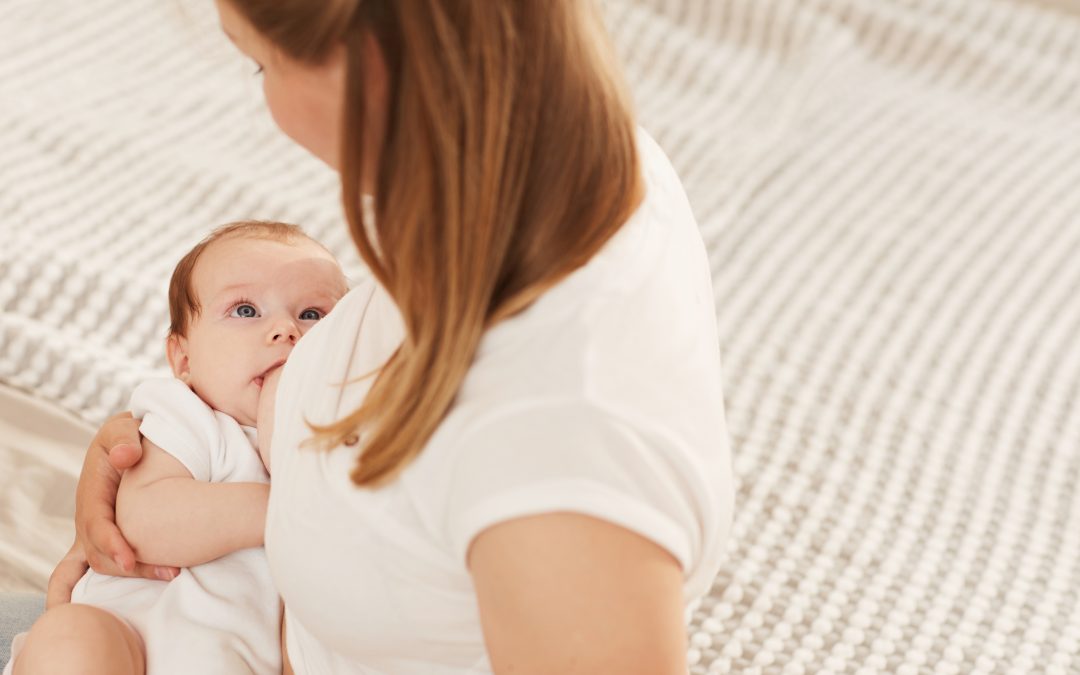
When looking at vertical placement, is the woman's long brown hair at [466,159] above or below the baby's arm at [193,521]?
above

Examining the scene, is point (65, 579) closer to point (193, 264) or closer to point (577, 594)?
point (193, 264)

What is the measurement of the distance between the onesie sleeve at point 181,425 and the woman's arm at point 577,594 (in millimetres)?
420

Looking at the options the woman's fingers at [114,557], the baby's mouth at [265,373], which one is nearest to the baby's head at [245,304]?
the baby's mouth at [265,373]

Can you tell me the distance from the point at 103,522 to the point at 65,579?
72mm

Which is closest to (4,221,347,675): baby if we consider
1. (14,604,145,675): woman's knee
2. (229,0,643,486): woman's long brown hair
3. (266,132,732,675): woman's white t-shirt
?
(14,604,145,675): woman's knee

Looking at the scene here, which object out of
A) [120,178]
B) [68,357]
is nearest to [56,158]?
[120,178]

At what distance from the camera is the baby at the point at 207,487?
31.5 inches

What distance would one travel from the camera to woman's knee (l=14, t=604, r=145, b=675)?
0.77 meters

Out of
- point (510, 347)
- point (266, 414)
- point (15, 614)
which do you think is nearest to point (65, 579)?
point (15, 614)

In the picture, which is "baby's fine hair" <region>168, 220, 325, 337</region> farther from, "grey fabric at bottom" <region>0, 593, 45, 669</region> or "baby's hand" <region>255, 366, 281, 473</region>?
"grey fabric at bottom" <region>0, 593, 45, 669</region>

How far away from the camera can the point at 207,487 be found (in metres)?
0.86

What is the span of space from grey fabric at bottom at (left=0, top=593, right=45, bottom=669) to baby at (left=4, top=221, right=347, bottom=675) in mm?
35

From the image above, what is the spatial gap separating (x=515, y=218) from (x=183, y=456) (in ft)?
1.46

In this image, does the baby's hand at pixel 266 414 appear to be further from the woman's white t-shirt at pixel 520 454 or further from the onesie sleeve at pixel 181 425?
the woman's white t-shirt at pixel 520 454
